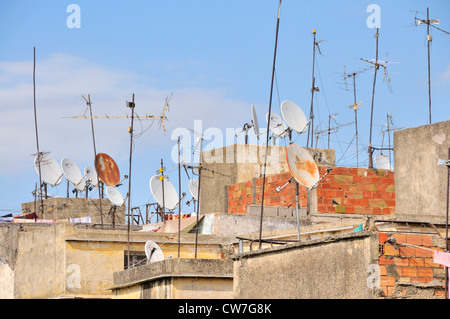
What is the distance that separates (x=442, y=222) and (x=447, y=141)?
254 centimetres

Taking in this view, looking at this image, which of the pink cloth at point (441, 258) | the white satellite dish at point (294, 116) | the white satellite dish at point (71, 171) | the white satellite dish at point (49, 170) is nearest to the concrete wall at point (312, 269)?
the pink cloth at point (441, 258)

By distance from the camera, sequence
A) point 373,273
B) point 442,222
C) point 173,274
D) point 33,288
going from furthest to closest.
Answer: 1. point 33,288
2. point 173,274
3. point 442,222
4. point 373,273

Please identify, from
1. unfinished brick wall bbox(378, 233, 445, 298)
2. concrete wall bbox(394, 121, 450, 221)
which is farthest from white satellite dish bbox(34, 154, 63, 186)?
unfinished brick wall bbox(378, 233, 445, 298)

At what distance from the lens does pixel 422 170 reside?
1764 cm

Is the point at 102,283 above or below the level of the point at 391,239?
below

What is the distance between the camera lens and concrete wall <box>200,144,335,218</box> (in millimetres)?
36250

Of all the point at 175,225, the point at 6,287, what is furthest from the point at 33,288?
the point at 175,225

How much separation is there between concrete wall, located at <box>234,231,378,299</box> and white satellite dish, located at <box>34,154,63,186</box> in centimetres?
2512

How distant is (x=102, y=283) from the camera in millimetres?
22453

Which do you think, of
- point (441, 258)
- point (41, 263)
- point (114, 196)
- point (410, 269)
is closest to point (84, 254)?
point (41, 263)

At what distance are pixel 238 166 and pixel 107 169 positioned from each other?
1086 cm

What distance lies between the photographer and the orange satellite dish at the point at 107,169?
25708 millimetres

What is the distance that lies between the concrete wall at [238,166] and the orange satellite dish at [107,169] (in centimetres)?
949
